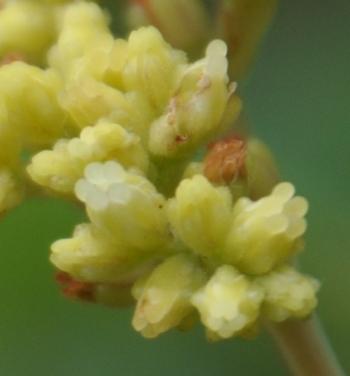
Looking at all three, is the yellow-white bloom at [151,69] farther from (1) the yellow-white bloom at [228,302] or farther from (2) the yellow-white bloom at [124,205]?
(1) the yellow-white bloom at [228,302]

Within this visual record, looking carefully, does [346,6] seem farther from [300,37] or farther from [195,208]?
[195,208]

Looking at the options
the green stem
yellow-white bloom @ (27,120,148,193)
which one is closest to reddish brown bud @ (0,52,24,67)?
yellow-white bloom @ (27,120,148,193)

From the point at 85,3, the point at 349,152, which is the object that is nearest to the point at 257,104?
the point at 349,152

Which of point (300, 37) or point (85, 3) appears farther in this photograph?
point (300, 37)

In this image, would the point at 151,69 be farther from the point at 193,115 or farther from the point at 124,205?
the point at 124,205

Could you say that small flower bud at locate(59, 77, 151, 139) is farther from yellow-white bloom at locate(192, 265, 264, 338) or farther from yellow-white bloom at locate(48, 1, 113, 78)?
yellow-white bloom at locate(192, 265, 264, 338)

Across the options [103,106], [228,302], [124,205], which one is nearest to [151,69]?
[103,106]
